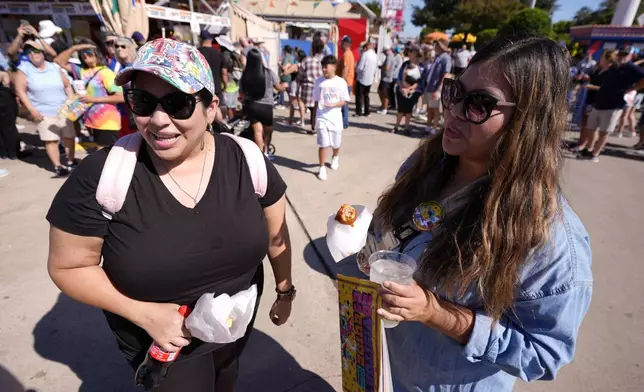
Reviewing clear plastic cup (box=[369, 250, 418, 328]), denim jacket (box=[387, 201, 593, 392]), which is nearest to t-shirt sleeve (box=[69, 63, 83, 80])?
clear plastic cup (box=[369, 250, 418, 328])

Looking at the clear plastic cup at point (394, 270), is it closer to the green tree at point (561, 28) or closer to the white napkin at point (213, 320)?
the white napkin at point (213, 320)

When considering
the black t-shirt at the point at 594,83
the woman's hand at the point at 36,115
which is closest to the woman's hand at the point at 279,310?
the woman's hand at the point at 36,115

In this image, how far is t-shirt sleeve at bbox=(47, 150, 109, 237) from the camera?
1141 millimetres

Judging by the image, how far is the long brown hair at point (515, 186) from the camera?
103 cm

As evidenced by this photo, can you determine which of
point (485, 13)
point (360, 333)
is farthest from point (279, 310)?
point (485, 13)

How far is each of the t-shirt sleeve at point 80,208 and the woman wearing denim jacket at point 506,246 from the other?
1.02 meters

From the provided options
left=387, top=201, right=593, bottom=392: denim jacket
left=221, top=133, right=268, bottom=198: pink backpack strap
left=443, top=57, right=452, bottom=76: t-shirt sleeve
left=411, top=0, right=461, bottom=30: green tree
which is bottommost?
left=387, top=201, right=593, bottom=392: denim jacket

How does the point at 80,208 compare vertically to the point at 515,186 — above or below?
below

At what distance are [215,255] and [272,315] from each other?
716 mm

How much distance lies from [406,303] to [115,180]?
42.0 inches

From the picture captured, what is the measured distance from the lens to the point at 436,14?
43.8m

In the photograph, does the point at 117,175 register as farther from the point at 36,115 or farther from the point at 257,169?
the point at 36,115

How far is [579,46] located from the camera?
43.8 ft

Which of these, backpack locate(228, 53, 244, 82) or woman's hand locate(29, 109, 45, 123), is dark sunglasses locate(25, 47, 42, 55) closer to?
woman's hand locate(29, 109, 45, 123)
